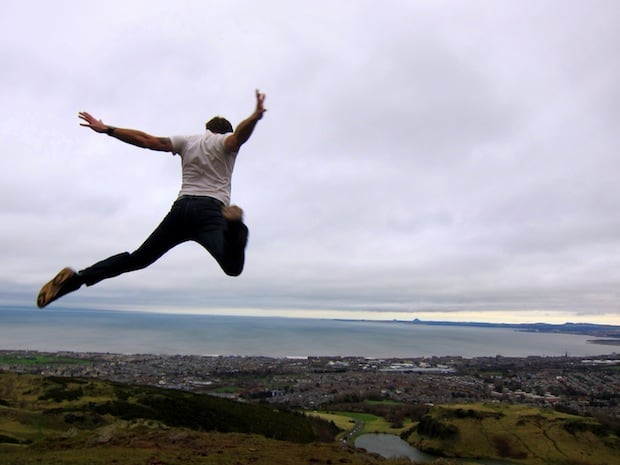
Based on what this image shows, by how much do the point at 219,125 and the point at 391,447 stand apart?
50.8m

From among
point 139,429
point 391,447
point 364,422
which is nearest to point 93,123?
point 139,429

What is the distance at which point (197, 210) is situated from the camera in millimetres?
4164

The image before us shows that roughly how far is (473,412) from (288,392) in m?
39.6

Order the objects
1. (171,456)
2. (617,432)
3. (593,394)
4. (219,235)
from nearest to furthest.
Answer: (219,235)
(171,456)
(617,432)
(593,394)

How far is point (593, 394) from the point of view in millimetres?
89125

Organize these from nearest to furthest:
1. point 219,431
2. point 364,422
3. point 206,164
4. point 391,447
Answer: point 206,164 < point 219,431 < point 391,447 < point 364,422

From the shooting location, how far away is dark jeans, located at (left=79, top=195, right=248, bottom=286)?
4.12 metres

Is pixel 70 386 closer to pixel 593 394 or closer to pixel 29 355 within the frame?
pixel 29 355

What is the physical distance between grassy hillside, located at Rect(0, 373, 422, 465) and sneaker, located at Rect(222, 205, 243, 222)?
9893 millimetres

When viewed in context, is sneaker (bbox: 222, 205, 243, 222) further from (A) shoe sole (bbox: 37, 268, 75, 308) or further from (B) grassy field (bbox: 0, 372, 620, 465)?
(B) grassy field (bbox: 0, 372, 620, 465)

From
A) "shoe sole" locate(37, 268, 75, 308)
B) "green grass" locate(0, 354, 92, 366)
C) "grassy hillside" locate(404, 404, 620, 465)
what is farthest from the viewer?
"green grass" locate(0, 354, 92, 366)

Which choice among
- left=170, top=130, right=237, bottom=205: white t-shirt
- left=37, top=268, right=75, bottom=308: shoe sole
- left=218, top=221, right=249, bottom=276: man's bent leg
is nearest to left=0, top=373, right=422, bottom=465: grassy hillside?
left=37, top=268, right=75, bottom=308: shoe sole

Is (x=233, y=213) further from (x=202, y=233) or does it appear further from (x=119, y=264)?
(x=119, y=264)

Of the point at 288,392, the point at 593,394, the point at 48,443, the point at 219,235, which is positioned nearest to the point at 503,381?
the point at 593,394
